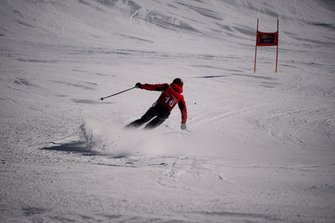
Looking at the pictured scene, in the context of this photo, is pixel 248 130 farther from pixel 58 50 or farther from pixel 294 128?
pixel 58 50

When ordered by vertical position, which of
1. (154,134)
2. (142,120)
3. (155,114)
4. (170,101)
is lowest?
(154,134)

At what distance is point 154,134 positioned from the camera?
641 cm

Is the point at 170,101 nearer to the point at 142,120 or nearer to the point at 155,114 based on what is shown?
the point at 155,114

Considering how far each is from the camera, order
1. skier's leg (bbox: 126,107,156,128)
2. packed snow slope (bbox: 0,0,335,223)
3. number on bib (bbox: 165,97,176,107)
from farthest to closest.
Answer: number on bib (bbox: 165,97,176,107), skier's leg (bbox: 126,107,156,128), packed snow slope (bbox: 0,0,335,223)

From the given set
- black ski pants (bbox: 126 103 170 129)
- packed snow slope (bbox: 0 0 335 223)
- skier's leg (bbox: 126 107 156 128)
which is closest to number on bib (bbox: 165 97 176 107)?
black ski pants (bbox: 126 103 170 129)

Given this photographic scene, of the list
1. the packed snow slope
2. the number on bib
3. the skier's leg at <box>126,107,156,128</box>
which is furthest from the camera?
the number on bib

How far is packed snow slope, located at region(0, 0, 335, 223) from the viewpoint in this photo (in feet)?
10.8

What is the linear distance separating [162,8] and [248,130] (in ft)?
88.9

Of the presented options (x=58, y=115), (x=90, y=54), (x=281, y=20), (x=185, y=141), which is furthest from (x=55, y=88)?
(x=281, y=20)

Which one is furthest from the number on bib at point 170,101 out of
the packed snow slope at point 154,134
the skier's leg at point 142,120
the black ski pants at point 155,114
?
the packed snow slope at point 154,134

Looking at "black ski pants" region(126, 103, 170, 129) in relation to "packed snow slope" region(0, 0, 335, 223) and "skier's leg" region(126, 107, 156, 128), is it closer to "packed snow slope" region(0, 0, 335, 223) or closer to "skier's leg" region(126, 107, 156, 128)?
"skier's leg" region(126, 107, 156, 128)

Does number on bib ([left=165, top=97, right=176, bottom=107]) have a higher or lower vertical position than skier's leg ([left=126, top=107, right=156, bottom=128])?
higher

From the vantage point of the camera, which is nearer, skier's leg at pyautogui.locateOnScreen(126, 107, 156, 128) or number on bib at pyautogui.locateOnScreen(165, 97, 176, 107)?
skier's leg at pyautogui.locateOnScreen(126, 107, 156, 128)

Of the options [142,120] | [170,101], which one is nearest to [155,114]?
[142,120]
